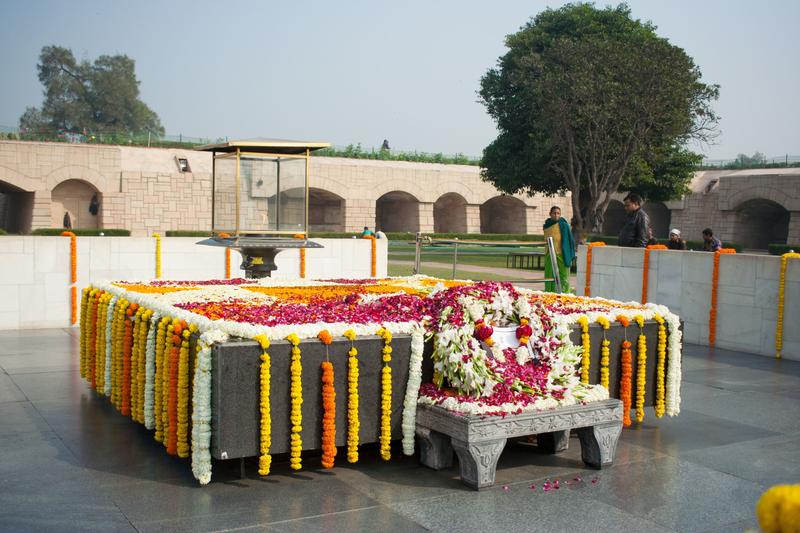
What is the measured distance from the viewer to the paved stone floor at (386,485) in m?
4.55

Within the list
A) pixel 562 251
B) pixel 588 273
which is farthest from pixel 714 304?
pixel 588 273

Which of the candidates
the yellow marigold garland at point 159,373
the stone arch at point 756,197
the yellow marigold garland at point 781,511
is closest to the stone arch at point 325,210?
the stone arch at point 756,197

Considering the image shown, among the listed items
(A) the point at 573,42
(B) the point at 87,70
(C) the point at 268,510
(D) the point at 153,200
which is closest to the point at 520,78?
(A) the point at 573,42

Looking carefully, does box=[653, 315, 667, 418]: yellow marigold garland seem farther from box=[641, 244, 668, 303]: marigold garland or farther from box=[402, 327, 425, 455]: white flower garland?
box=[641, 244, 668, 303]: marigold garland

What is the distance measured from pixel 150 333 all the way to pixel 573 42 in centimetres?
2885

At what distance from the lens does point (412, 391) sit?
5.56 meters

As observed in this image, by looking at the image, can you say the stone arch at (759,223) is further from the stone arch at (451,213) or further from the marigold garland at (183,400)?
the marigold garland at (183,400)

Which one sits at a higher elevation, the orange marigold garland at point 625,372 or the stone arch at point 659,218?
the stone arch at point 659,218

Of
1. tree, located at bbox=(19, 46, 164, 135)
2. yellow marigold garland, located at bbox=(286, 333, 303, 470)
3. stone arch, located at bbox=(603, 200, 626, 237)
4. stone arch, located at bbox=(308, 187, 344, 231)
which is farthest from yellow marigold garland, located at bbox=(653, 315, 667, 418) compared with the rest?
tree, located at bbox=(19, 46, 164, 135)

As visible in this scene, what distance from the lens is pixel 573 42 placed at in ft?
105

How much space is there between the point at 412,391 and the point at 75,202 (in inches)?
1369

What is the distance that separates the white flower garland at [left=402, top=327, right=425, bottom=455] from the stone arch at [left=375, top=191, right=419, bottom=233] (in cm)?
3757

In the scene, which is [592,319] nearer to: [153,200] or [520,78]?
[520,78]

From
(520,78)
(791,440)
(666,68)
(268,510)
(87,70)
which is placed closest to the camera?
(268,510)
